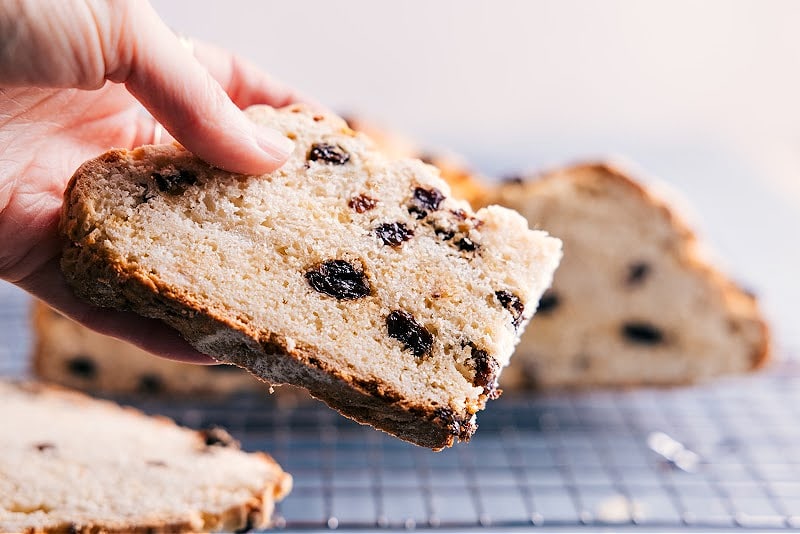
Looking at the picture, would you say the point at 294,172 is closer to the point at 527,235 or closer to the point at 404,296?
the point at 404,296

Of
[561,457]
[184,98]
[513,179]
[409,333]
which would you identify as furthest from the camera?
[513,179]

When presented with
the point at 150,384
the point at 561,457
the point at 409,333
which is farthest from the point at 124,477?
the point at 561,457

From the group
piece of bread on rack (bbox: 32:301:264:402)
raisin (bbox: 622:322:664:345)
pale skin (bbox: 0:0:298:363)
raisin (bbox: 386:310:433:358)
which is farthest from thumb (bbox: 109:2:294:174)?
raisin (bbox: 622:322:664:345)

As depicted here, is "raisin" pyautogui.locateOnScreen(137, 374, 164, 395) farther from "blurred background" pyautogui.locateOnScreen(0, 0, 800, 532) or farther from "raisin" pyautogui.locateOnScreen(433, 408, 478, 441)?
"raisin" pyautogui.locateOnScreen(433, 408, 478, 441)

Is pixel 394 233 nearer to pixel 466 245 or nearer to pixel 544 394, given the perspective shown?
pixel 466 245

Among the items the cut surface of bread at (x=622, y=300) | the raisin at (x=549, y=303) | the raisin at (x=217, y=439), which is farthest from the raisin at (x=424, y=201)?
the raisin at (x=549, y=303)

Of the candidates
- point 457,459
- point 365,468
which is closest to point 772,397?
point 457,459
